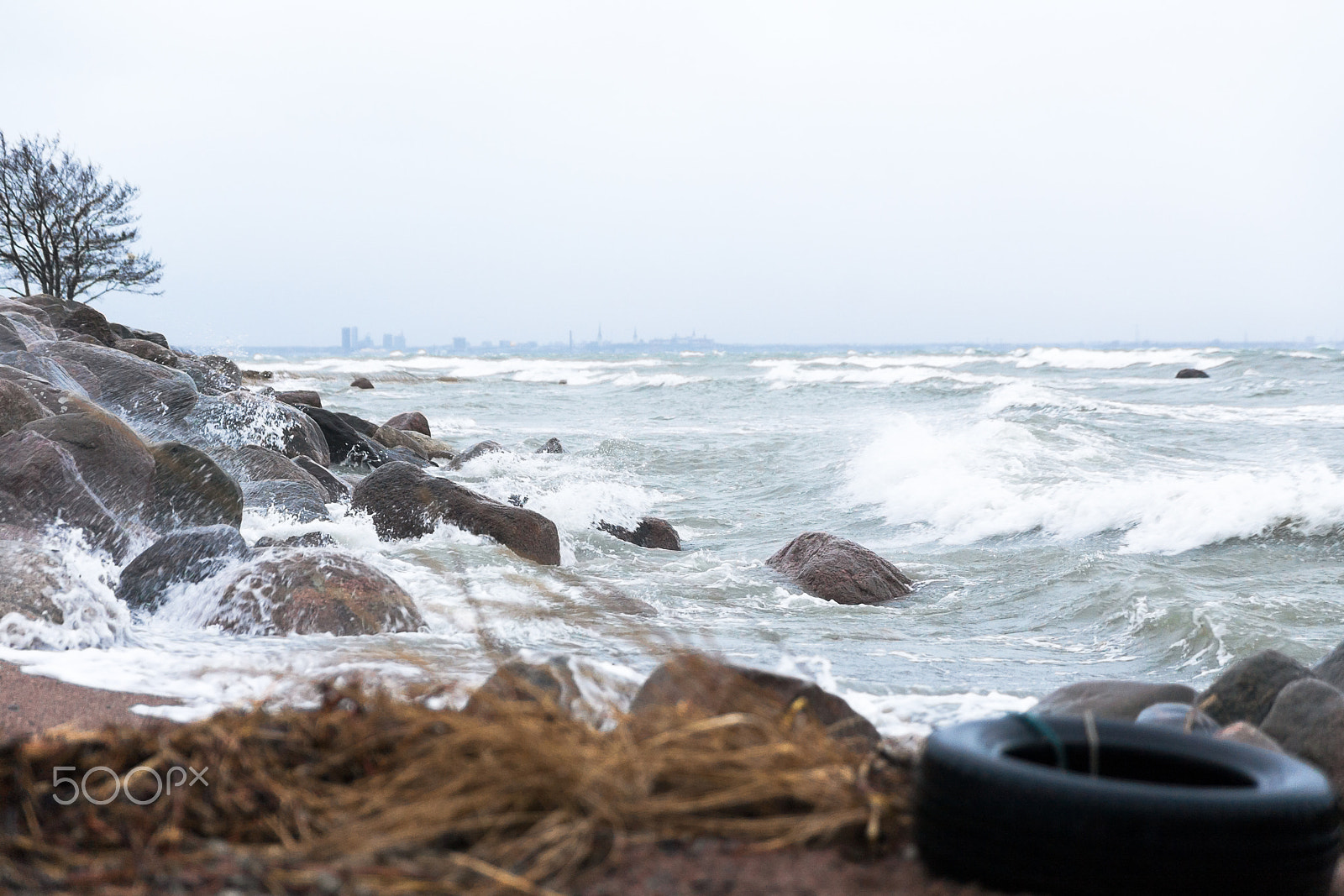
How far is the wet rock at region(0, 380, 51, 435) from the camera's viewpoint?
22.5 feet

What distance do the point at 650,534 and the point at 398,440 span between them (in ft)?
21.7

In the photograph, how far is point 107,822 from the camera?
79.4 inches

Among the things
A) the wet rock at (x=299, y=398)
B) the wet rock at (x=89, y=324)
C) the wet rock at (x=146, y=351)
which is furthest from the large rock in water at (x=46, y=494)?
the wet rock at (x=89, y=324)

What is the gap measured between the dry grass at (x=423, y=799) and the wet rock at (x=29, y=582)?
7.82ft

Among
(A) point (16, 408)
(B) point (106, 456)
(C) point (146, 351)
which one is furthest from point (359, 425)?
(B) point (106, 456)

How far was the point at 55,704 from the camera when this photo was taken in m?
3.57

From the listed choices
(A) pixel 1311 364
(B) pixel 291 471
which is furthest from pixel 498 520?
(A) pixel 1311 364

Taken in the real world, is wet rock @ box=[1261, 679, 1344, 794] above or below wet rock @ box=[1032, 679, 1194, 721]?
above

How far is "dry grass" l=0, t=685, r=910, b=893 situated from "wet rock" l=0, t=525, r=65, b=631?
2383 millimetres

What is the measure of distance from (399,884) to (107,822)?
2.38 ft

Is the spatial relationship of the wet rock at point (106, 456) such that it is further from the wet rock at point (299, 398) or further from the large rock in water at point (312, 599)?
the wet rock at point (299, 398)

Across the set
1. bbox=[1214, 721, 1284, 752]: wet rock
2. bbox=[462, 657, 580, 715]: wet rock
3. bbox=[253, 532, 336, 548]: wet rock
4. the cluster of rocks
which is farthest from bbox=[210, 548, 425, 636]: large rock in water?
bbox=[1214, 721, 1284, 752]: wet rock

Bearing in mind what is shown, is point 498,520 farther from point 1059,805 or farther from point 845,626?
point 1059,805

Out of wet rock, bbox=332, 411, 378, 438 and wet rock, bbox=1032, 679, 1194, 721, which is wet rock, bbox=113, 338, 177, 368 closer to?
wet rock, bbox=332, 411, 378, 438
